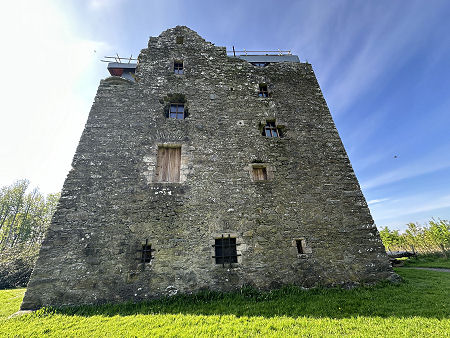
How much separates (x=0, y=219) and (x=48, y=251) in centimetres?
2206

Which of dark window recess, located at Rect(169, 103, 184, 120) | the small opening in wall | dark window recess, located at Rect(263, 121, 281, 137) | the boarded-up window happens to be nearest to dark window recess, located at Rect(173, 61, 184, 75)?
dark window recess, located at Rect(169, 103, 184, 120)

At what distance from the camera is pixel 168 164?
811 cm

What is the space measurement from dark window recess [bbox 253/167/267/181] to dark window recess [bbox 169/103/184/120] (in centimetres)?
412

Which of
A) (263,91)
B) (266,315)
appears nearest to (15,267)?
(266,315)

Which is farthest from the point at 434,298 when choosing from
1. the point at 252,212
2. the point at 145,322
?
the point at 145,322

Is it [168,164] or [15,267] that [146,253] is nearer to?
[168,164]

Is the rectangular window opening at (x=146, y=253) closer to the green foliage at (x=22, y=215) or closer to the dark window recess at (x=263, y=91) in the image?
the dark window recess at (x=263, y=91)

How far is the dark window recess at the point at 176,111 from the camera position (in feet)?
30.0

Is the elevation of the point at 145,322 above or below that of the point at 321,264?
below

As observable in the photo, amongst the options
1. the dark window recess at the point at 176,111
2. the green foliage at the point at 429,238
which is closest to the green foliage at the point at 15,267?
the dark window recess at the point at 176,111

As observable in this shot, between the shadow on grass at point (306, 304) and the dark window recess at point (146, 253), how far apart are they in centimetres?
118

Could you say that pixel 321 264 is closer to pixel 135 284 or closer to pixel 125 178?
pixel 135 284

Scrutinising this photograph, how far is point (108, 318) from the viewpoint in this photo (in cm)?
487

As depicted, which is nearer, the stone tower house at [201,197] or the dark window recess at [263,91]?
the stone tower house at [201,197]
